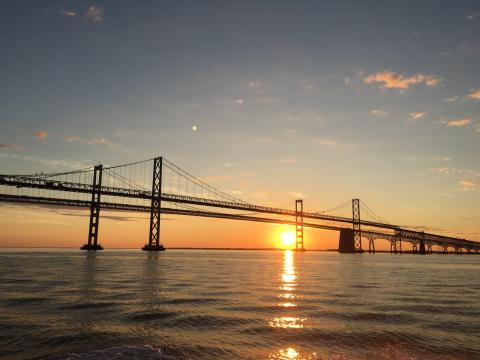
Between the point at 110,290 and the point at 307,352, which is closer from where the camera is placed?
the point at 307,352

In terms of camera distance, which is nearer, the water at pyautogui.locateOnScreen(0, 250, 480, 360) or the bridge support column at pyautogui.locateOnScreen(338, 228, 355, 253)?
the water at pyautogui.locateOnScreen(0, 250, 480, 360)

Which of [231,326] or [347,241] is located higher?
[347,241]

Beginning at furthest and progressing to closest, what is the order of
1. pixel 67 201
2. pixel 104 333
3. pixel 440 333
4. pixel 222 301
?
1. pixel 67 201
2. pixel 222 301
3. pixel 440 333
4. pixel 104 333

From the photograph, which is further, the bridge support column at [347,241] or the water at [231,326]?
the bridge support column at [347,241]

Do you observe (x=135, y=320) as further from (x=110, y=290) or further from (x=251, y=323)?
(x=110, y=290)

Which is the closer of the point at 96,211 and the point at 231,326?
the point at 231,326

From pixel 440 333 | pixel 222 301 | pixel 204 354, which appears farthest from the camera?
pixel 222 301

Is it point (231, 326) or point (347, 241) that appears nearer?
point (231, 326)

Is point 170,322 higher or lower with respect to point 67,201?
lower

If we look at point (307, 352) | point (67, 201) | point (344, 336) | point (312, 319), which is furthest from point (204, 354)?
point (67, 201)

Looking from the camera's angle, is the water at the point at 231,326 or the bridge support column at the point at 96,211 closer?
the water at the point at 231,326

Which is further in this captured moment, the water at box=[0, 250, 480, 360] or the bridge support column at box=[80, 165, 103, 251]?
the bridge support column at box=[80, 165, 103, 251]

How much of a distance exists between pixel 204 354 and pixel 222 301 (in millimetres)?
7346

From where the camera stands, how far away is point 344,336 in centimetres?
907
